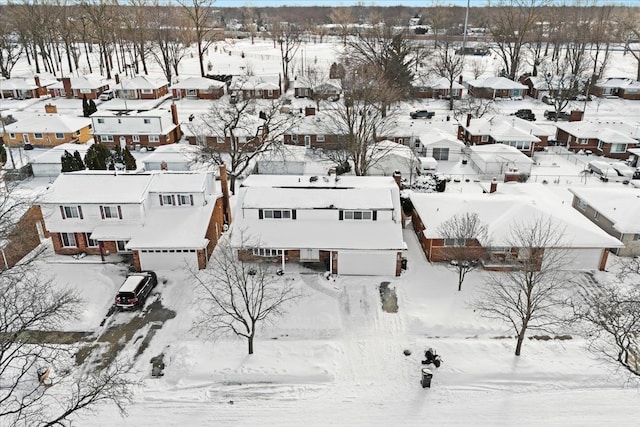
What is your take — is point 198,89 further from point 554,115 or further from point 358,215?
point 358,215

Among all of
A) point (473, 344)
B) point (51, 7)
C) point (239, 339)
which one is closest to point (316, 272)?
point (239, 339)

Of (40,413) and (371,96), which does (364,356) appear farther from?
(371,96)

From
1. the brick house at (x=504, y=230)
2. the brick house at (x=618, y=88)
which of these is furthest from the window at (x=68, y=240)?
the brick house at (x=618, y=88)

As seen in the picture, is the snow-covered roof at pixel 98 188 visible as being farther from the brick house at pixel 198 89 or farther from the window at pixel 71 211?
the brick house at pixel 198 89

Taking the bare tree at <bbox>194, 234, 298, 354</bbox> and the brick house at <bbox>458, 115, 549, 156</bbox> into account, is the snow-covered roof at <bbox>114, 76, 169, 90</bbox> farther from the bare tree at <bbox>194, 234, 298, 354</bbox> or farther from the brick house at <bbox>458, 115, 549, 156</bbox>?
the bare tree at <bbox>194, 234, 298, 354</bbox>

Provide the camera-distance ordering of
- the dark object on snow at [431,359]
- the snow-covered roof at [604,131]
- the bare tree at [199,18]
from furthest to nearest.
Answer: the bare tree at [199,18]
the snow-covered roof at [604,131]
the dark object on snow at [431,359]

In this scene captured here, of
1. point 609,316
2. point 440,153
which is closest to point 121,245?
point 609,316
